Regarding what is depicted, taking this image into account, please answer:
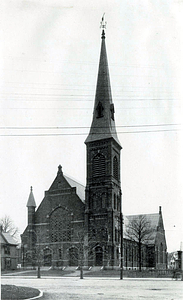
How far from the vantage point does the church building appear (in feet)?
153

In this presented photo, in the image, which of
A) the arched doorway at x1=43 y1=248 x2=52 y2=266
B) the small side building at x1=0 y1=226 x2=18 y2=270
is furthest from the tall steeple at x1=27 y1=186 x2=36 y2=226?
the arched doorway at x1=43 y1=248 x2=52 y2=266

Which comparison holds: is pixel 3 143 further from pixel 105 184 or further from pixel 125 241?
pixel 125 241

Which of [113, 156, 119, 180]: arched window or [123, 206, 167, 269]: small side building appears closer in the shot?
[113, 156, 119, 180]: arched window

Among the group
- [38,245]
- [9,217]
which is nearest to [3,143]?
[38,245]

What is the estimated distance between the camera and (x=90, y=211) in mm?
48719

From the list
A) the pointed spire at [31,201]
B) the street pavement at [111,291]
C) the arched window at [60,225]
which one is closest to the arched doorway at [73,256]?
the arched window at [60,225]

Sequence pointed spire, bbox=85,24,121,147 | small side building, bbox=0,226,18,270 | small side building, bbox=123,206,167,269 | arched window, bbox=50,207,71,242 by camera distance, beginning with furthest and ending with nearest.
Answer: small side building, bbox=123,206,167,269 → pointed spire, bbox=85,24,121,147 → small side building, bbox=0,226,18,270 → arched window, bbox=50,207,71,242

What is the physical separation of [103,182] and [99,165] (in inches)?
101

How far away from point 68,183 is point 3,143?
38292 mm

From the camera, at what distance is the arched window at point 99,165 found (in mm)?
49969

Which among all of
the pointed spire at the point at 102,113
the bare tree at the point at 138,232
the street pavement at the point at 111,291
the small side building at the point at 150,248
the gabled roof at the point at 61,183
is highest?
the pointed spire at the point at 102,113

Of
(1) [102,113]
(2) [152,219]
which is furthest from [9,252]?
(2) [152,219]

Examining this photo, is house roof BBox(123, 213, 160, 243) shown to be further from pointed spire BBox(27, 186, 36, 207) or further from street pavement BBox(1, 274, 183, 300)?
street pavement BBox(1, 274, 183, 300)

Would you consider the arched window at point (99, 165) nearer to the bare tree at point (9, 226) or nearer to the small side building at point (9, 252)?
the small side building at point (9, 252)
